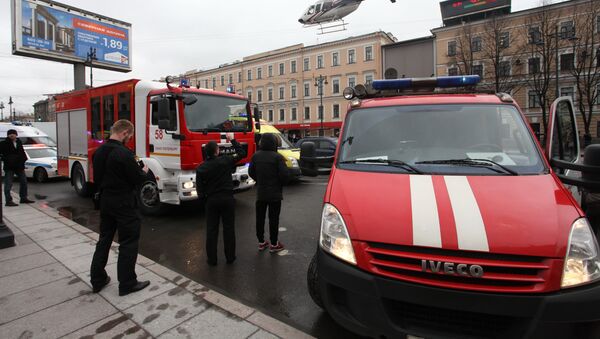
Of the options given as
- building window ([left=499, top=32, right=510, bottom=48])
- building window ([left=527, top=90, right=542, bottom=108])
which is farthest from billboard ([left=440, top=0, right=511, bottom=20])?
building window ([left=527, top=90, right=542, bottom=108])

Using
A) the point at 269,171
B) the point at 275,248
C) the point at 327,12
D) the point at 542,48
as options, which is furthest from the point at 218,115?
the point at 542,48

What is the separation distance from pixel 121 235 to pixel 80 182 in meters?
7.39

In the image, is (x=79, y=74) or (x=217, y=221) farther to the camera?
(x=79, y=74)

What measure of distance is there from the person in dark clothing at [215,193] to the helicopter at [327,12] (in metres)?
27.1

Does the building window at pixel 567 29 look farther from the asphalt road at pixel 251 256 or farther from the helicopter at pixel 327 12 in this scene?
the asphalt road at pixel 251 256

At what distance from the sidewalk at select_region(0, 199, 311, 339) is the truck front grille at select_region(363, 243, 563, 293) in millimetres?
1270

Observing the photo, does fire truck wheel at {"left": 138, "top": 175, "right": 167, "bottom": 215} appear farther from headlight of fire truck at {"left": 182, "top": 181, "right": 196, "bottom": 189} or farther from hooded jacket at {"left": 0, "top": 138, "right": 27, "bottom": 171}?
hooded jacket at {"left": 0, "top": 138, "right": 27, "bottom": 171}

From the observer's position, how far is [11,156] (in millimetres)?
8195

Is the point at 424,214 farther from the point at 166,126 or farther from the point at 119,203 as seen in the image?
the point at 166,126

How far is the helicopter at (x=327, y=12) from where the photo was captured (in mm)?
29406

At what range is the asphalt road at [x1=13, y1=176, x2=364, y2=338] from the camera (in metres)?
3.33

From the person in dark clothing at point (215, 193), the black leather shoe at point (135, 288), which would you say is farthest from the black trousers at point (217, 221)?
the black leather shoe at point (135, 288)

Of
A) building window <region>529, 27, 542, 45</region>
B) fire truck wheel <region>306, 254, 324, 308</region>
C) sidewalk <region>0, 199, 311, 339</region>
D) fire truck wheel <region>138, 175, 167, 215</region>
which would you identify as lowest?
sidewalk <region>0, 199, 311, 339</region>

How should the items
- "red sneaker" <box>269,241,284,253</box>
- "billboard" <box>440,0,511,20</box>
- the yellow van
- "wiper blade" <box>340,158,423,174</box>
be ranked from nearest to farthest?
1. "wiper blade" <box>340,158,423,174</box>
2. "red sneaker" <box>269,241,284,253</box>
3. the yellow van
4. "billboard" <box>440,0,511,20</box>
